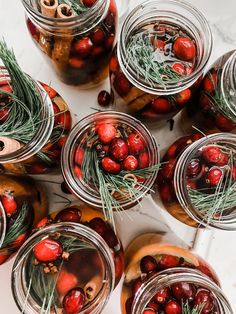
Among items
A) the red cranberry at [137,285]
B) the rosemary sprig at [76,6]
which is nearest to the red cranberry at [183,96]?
the rosemary sprig at [76,6]

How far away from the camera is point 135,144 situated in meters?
0.77

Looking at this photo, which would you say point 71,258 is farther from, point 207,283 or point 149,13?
point 149,13

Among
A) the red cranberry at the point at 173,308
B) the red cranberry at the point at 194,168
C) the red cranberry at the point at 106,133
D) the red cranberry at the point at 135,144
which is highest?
the red cranberry at the point at 106,133

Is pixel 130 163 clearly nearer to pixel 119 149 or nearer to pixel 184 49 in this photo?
pixel 119 149

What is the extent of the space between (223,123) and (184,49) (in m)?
0.14

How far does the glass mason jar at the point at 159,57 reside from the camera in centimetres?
76

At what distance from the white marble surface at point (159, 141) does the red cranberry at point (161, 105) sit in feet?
0.46

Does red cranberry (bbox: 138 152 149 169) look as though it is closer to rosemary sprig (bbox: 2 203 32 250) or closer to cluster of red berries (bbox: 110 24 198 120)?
cluster of red berries (bbox: 110 24 198 120)

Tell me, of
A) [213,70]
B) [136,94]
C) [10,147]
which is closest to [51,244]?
[10,147]

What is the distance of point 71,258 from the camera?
747 millimetres

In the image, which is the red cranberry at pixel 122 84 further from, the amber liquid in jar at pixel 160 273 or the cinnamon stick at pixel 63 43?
the amber liquid in jar at pixel 160 273

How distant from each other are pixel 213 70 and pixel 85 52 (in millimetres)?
216

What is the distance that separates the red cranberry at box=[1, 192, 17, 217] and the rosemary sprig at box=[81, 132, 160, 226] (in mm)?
135

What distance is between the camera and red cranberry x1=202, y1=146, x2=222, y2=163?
0.78m
